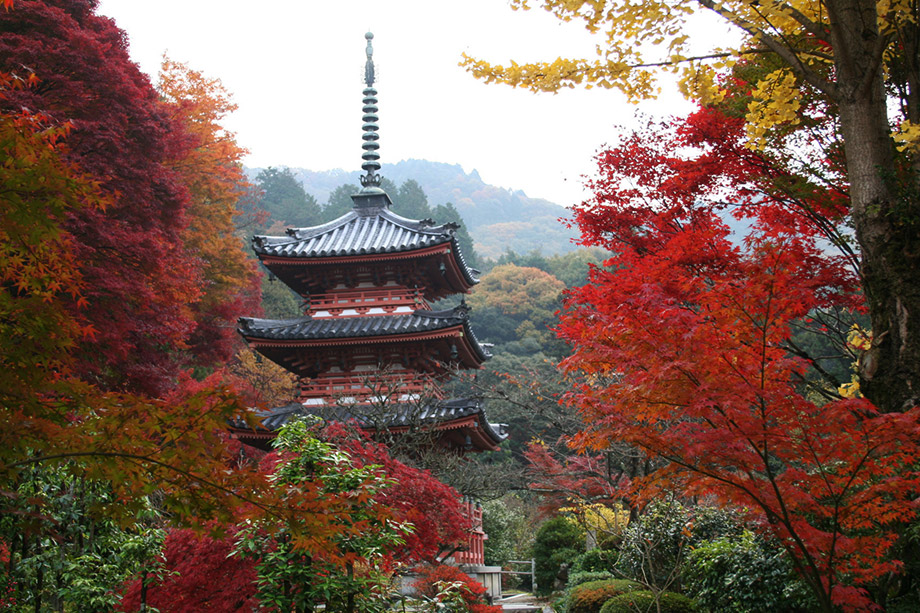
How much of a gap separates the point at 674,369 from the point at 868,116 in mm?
2158

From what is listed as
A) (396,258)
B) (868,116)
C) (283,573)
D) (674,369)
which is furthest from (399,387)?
(868,116)

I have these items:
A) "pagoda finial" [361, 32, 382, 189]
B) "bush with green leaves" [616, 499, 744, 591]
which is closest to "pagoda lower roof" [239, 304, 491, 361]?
"pagoda finial" [361, 32, 382, 189]

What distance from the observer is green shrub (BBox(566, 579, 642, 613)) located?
1177 centimetres

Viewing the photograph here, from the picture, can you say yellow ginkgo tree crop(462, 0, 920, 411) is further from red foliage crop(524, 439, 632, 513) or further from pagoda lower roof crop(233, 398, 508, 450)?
red foliage crop(524, 439, 632, 513)

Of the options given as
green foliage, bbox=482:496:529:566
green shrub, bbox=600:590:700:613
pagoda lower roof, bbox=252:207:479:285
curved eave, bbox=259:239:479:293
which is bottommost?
green foliage, bbox=482:496:529:566

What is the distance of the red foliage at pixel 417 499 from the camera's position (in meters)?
8.16

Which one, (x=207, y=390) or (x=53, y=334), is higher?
(x=53, y=334)

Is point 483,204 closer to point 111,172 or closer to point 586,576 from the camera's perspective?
point 586,576

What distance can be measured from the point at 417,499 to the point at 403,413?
3851mm

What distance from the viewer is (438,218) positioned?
47.1m

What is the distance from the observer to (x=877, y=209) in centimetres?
473

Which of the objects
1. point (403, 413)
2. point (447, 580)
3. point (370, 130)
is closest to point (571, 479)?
point (403, 413)

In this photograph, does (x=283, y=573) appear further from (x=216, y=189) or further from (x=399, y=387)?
(x=216, y=189)

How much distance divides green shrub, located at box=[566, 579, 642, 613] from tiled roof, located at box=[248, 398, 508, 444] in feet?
11.2
